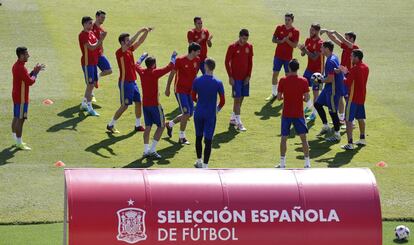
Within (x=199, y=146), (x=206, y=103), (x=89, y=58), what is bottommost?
(x=199, y=146)

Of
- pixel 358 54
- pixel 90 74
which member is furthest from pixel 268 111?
pixel 90 74

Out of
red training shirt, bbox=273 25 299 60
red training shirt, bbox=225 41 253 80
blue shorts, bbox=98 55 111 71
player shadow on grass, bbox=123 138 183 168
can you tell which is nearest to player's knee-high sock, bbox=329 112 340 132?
red training shirt, bbox=225 41 253 80

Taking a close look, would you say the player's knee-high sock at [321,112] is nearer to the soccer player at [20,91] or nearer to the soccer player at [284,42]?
the soccer player at [284,42]

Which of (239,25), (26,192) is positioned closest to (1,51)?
(239,25)

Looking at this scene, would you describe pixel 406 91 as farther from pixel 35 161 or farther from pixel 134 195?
pixel 134 195

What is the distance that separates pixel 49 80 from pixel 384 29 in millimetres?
13395

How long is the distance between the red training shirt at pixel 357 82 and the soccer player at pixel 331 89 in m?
0.65

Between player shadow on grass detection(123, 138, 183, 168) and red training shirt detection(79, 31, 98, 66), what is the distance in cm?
342

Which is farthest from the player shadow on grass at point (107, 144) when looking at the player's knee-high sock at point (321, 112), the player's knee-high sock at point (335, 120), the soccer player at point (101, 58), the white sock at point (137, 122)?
the player's knee-high sock at point (335, 120)

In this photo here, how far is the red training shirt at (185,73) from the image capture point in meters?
23.9

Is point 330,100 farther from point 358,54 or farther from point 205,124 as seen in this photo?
point 205,124

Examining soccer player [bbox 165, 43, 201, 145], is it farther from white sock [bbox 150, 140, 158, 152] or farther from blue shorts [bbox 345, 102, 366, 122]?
blue shorts [bbox 345, 102, 366, 122]

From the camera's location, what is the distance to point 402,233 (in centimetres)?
1855

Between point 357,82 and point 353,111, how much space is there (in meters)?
0.70
